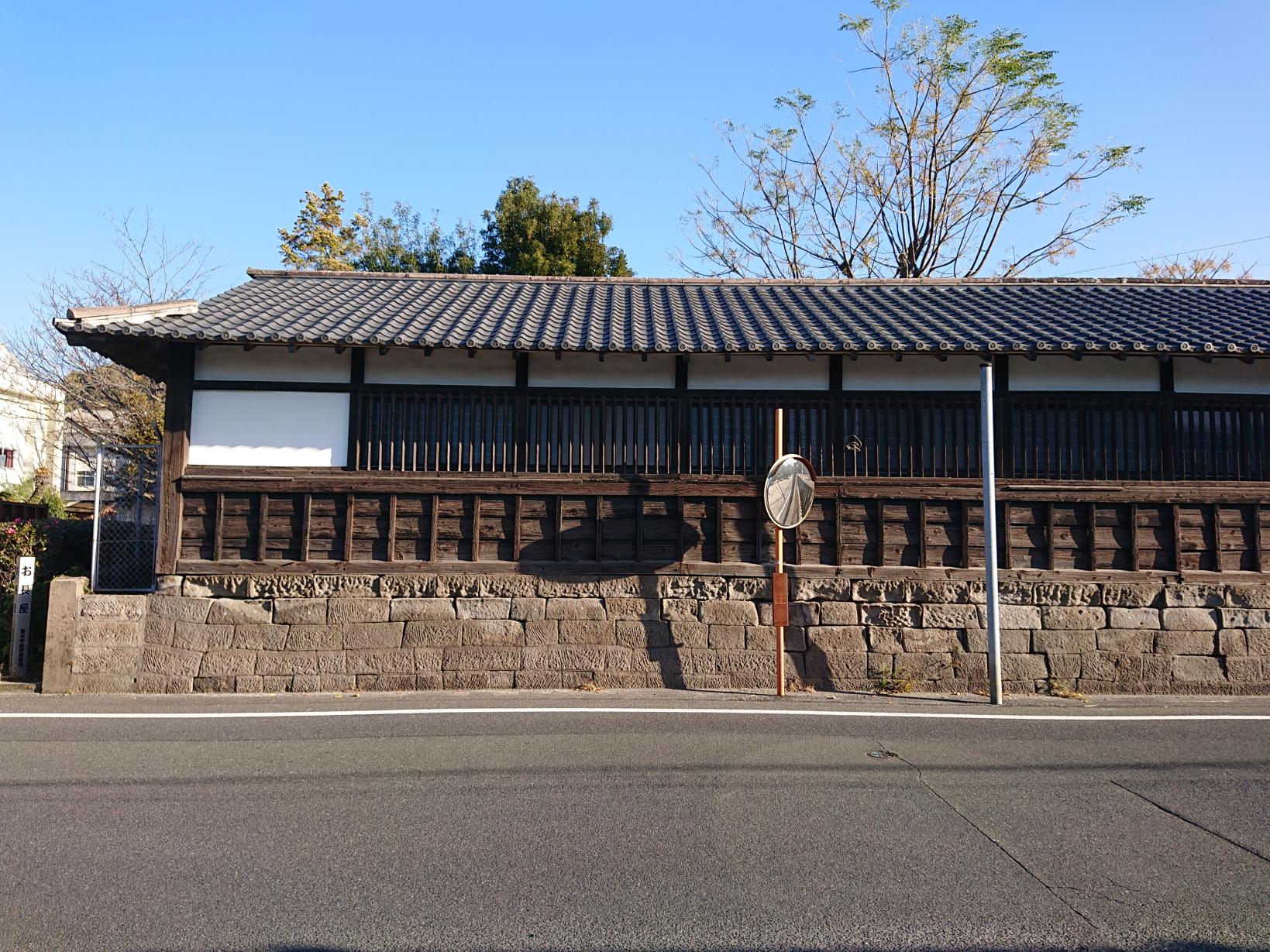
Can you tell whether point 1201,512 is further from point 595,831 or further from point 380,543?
point 380,543

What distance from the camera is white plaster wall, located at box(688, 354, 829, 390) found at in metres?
10.2

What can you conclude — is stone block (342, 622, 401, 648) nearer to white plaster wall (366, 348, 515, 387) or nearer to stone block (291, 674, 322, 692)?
stone block (291, 674, 322, 692)

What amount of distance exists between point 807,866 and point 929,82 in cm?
2380

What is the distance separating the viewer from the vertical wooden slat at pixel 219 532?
386 inches

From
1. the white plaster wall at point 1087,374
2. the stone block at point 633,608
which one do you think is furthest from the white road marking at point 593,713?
the white plaster wall at point 1087,374

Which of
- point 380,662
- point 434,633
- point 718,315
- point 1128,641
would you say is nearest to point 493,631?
point 434,633

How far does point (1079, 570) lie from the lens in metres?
9.96

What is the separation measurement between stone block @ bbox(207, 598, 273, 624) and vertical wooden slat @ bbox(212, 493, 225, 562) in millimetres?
518

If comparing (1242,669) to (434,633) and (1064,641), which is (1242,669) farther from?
(434,633)

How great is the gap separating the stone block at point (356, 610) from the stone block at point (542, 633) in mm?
1611

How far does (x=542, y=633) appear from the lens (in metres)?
9.76

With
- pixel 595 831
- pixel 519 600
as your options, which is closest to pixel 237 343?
pixel 519 600

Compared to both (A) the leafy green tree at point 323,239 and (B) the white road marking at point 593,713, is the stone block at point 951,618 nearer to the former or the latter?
(B) the white road marking at point 593,713

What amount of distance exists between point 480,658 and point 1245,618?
877cm
